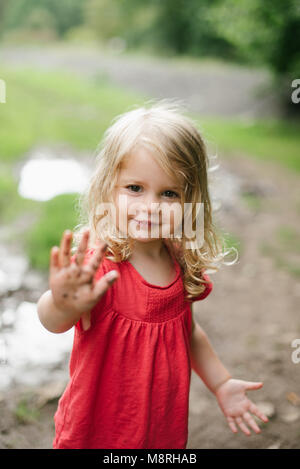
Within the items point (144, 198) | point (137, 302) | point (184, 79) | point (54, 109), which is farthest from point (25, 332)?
point (184, 79)

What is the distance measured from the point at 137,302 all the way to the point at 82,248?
30 centimetres

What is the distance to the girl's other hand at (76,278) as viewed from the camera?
1.06 meters

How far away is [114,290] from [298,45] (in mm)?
9138

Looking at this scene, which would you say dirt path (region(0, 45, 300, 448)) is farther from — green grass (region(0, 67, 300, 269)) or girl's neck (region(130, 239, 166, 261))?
girl's neck (region(130, 239, 166, 261))

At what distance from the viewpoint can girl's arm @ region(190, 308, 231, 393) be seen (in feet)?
5.22

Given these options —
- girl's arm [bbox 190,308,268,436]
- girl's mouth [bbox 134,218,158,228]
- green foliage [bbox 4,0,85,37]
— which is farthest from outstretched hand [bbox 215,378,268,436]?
green foliage [bbox 4,0,85,37]

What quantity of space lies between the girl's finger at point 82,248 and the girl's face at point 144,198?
246mm

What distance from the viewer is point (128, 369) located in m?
1.31

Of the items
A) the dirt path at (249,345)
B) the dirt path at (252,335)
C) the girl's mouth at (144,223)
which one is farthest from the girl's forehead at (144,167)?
the dirt path at (249,345)

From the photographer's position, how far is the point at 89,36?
24.4 meters

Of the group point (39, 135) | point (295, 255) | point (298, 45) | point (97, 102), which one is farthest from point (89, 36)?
point (295, 255)

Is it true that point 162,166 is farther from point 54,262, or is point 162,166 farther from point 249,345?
point 249,345

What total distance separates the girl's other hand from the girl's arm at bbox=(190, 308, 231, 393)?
63 centimetres
